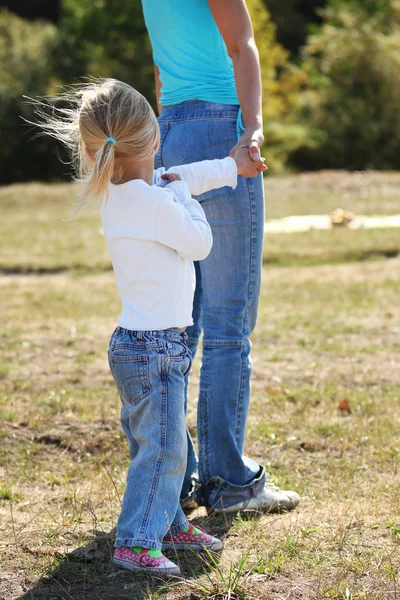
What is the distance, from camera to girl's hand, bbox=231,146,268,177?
2869 millimetres

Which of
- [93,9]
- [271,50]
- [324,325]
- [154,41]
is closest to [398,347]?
[324,325]

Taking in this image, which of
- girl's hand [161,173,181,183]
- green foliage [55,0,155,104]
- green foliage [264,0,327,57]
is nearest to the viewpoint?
girl's hand [161,173,181,183]

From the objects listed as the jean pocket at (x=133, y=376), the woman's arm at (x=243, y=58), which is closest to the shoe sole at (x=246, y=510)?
the jean pocket at (x=133, y=376)

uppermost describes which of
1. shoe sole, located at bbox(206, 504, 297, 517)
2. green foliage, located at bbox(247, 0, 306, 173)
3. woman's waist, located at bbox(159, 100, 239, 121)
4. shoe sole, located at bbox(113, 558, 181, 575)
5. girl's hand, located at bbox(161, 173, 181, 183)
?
green foliage, located at bbox(247, 0, 306, 173)

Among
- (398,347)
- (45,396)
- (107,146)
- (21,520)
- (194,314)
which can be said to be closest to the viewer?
(107,146)

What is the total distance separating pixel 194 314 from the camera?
342 centimetres

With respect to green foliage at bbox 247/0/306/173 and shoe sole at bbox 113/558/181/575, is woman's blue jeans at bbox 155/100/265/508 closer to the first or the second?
shoe sole at bbox 113/558/181/575

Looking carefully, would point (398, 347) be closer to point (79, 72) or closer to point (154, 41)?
point (154, 41)

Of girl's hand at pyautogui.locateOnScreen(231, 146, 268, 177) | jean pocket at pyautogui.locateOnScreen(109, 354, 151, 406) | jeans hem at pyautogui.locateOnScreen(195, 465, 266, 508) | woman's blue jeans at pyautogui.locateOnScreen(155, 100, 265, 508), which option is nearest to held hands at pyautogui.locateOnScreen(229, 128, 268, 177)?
girl's hand at pyautogui.locateOnScreen(231, 146, 268, 177)

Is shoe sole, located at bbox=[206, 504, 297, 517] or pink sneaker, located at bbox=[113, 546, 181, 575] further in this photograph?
shoe sole, located at bbox=[206, 504, 297, 517]

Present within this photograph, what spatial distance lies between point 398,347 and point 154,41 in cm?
344

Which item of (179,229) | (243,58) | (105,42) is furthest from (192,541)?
(105,42)

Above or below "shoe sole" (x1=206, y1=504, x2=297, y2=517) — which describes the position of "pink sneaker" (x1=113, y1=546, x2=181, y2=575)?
above

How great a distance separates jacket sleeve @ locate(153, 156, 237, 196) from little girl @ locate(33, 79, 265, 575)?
0.08 m
